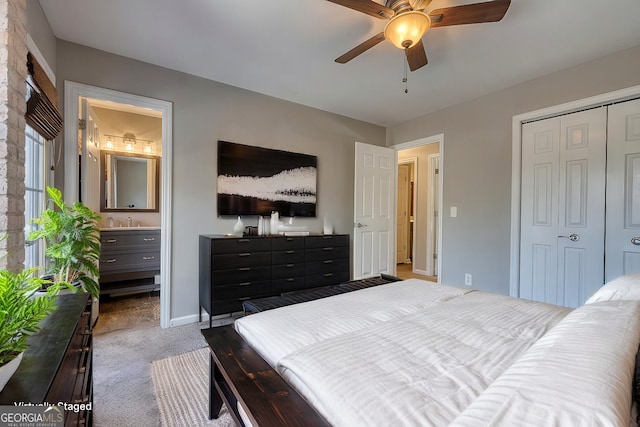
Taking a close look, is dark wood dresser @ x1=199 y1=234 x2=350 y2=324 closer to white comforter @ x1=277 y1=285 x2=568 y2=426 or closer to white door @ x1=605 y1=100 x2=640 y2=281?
white comforter @ x1=277 y1=285 x2=568 y2=426

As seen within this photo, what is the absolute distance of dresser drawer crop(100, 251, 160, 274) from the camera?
3431 mm

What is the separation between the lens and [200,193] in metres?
2.97

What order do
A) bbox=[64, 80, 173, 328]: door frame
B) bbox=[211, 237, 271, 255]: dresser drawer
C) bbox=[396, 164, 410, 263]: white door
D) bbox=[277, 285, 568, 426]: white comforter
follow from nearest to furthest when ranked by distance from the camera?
1. bbox=[277, 285, 568, 426]: white comforter
2. bbox=[64, 80, 173, 328]: door frame
3. bbox=[211, 237, 271, 255]: dresser drawer
4. bbox=[396, 164, 410, 263]: white door

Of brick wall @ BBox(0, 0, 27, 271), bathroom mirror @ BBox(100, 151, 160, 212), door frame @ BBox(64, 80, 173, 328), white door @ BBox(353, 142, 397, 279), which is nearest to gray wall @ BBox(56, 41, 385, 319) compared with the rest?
door frame @ BBox(64, 80, 173, 328)

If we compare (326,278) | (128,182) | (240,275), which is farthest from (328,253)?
(128,182)

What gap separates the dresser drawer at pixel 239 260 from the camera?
2.64 meters

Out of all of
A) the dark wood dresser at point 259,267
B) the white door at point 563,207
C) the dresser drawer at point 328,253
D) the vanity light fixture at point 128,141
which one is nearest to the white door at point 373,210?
the dresser drawer at point 328,253

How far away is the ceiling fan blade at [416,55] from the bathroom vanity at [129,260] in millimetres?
3632

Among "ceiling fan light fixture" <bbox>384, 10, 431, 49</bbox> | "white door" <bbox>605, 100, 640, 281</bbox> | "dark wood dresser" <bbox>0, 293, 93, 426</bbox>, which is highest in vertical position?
"ceiling fan light fixture" <bbox>384, 10, 431, 49</bbox>

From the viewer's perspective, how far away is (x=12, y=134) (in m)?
1.17

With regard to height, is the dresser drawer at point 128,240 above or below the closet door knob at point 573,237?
below

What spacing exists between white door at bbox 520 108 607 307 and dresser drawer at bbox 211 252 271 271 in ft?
9.28

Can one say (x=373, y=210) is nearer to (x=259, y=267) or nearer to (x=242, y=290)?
(x=259, y=267)

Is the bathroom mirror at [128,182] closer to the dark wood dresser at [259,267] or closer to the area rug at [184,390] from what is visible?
the dark wood dresser at [259,267]
